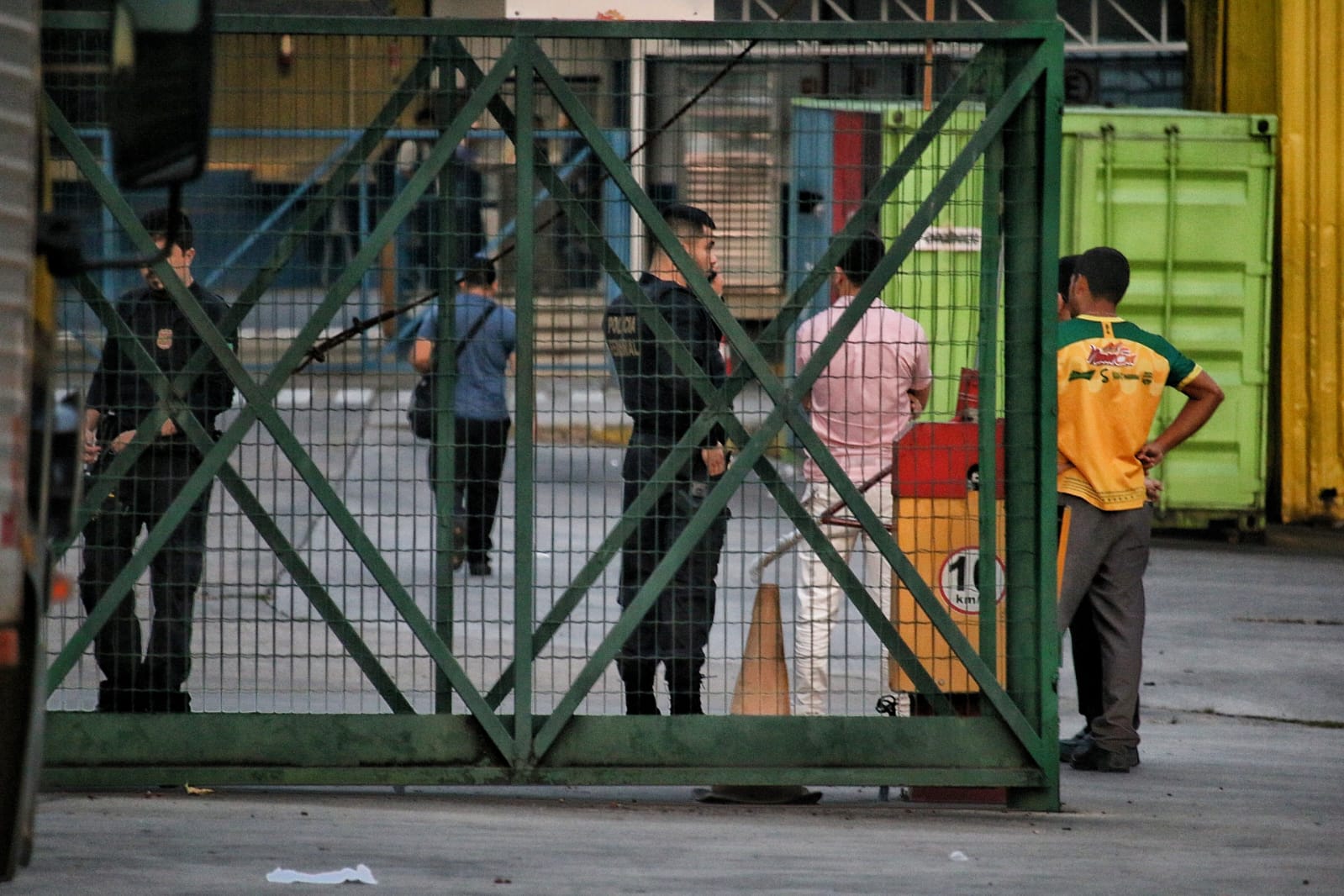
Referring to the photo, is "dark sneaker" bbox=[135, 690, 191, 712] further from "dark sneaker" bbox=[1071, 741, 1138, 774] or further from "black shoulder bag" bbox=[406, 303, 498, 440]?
"dark sneaker" bbox=[1071, 741, 1138, 774]

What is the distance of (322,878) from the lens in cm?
524

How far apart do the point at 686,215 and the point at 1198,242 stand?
713 cm

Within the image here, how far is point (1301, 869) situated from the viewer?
575cm

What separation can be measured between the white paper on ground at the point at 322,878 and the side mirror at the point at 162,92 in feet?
7.31

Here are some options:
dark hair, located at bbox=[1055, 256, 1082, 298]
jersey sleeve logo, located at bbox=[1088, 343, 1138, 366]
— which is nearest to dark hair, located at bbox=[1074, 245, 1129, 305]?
jersey sleeve logo, located at bbox=[1088, 343, 1138, 366]

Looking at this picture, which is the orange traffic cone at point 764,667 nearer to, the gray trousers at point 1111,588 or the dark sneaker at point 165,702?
the gray trousers at point 1111,588

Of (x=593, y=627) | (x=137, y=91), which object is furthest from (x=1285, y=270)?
(x=137, y=91)

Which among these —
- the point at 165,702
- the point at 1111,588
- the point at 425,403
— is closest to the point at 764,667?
the point at 1111,588

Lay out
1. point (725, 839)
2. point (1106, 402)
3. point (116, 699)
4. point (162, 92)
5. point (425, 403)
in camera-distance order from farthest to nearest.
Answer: point (425, 403)
point (1106, 402)
point (116, 699)
point (725, 839)
point (162, 92)

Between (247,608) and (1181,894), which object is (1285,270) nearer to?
(247,608)

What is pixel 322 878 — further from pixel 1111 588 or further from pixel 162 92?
pixel 1111 588

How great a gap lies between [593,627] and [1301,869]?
537cm

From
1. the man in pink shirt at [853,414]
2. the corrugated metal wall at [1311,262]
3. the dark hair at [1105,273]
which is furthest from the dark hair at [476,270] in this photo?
the corrugated metal wall at [1311,262]

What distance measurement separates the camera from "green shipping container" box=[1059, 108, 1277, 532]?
A: 1278cm
